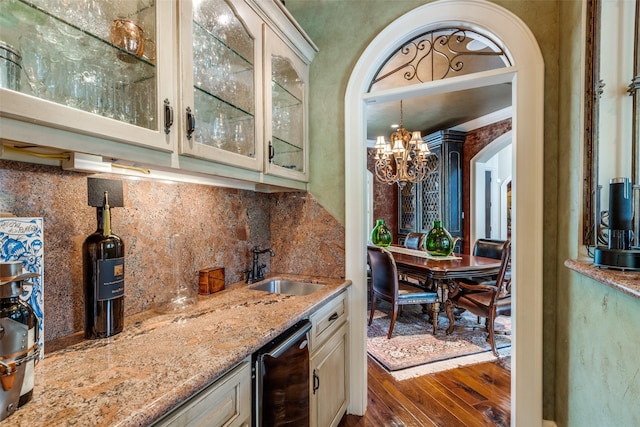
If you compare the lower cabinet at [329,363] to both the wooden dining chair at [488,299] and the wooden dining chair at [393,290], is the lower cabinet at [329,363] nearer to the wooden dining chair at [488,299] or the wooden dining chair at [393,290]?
the wooden dining chair at [393,290]

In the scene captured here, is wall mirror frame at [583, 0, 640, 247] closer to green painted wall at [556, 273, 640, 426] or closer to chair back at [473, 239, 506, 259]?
green painted wall at [556, 273, 640, 426]

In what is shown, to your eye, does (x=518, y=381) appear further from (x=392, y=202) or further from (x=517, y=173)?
(x=392, y=202)

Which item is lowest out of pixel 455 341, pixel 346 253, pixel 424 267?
pixel 455 341

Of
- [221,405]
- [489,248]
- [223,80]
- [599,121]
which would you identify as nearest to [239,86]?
[223,80]

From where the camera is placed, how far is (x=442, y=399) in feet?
7.20

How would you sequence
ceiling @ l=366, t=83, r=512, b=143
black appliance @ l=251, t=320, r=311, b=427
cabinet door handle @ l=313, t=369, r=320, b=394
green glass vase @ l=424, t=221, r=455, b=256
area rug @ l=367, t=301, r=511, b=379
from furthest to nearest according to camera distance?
ceiling @ l=366, t=83, r=512, b=143
green glass vase @ l=424, t=221, r=455, b=256
area rug @ l=367, t=301, r=511, b=379
cabinet door handle @ l=313, t=369, r=320, b=394
black appliance @ l=251, t=320, r=311, b=427

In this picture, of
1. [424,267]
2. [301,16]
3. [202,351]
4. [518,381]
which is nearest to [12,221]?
[202,351]

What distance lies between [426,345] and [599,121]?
8.04 ft

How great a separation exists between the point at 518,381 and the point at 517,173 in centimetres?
120

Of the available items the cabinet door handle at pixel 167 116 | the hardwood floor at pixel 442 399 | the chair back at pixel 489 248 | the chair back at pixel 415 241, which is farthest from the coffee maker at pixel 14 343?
the chair back at pixel 415 241

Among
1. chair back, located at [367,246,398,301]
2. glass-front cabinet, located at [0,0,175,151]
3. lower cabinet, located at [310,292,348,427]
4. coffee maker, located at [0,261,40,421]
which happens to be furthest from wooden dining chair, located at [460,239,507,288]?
coffee maker, located at [0,261,40,421]

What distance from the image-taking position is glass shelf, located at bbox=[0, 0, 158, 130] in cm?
78

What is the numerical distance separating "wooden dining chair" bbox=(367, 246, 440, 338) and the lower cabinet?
127 cm

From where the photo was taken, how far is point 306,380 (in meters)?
1.37
